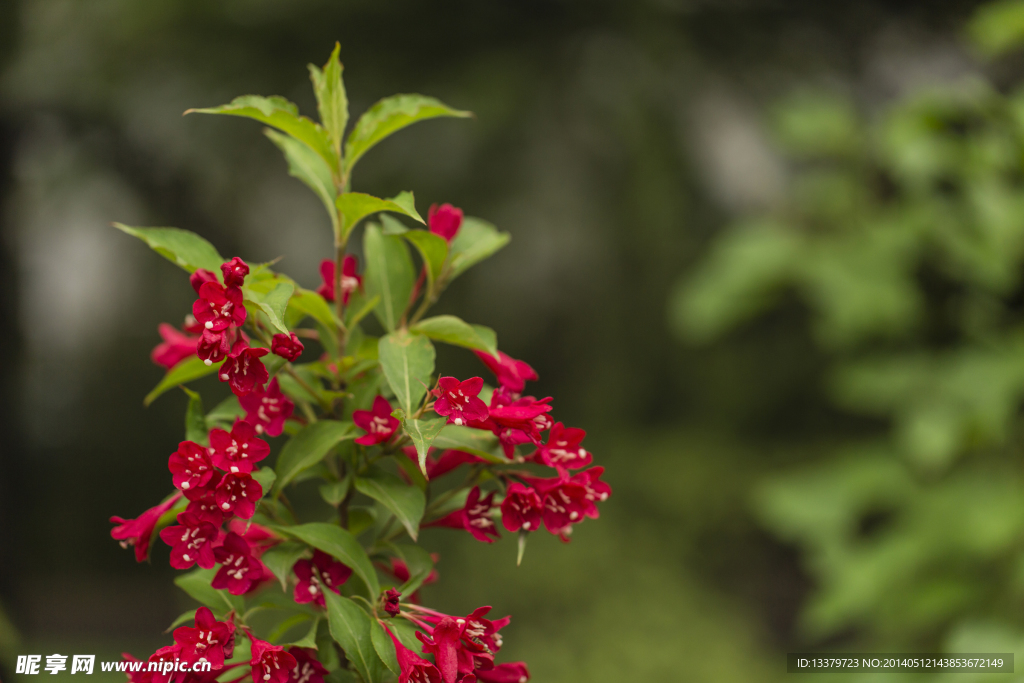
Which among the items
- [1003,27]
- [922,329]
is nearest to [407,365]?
[1003,27]

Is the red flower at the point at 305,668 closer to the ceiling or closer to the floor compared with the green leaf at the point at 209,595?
closer to the floor

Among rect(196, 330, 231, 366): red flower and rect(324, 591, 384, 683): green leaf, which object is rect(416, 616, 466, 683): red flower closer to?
rect(324, 591, 384, 683): green leaf

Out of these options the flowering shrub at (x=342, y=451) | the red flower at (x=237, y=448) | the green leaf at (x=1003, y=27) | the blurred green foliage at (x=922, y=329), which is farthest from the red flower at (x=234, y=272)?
→ the green leaf at (x=1003, y=27)

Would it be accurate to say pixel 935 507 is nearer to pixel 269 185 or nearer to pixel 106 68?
pixel 269 185

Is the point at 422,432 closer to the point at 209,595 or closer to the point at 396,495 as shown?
the point at 396,495

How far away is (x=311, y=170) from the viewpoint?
2.29ft

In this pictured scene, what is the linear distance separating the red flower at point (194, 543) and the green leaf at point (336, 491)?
120 millimetres

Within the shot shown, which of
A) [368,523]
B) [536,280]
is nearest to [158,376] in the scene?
[536,280]

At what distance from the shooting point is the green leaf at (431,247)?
65 centimetres

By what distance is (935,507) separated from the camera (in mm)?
1763

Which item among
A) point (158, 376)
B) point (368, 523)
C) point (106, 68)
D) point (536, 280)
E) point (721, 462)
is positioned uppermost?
point (106, 68)

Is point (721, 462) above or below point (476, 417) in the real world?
above

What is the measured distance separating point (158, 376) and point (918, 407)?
2.68 m

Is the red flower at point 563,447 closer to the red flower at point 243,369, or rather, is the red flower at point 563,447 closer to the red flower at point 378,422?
the red flower at point 378,422
